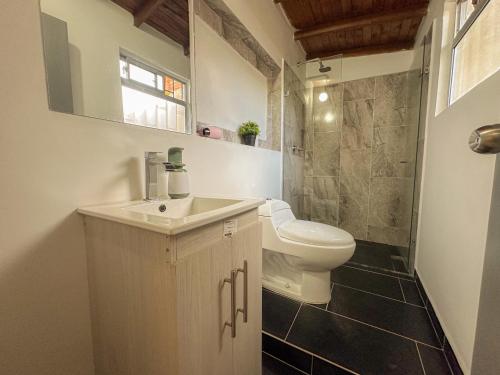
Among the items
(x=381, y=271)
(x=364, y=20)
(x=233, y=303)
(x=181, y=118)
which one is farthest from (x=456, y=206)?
(x=364, y=20)

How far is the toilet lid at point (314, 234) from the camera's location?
1269mm

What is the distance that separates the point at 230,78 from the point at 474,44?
1.31m

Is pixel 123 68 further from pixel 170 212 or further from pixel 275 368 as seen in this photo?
pixel 275 368

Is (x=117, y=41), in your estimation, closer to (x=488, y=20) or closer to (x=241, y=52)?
(x=241, y=52)

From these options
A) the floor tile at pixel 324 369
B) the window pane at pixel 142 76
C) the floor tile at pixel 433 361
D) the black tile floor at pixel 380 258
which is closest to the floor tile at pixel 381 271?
the black tile floor at pixel 380 258

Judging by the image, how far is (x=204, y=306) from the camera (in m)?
0.57

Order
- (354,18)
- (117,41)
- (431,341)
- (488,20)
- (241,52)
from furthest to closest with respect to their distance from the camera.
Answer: (354,18)
(241,52)
(431,341)
(488,20)
(117,41)

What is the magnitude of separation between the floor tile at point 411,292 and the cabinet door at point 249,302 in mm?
1173

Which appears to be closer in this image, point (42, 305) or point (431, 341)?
point (42, 305)

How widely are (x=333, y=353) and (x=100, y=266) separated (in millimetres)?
1066

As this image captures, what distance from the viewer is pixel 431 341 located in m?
1.08

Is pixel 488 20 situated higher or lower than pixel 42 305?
higher

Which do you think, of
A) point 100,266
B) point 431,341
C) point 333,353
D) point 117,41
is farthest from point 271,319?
point 117,41

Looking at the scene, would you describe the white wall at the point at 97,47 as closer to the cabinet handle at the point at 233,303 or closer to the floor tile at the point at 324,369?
the cabinet handle at the point at 233,303
